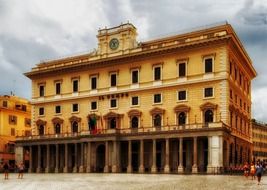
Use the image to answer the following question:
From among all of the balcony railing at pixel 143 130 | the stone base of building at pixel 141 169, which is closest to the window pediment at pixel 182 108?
the balcony railing at pixel 143 130

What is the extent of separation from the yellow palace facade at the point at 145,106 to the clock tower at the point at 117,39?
0.15m

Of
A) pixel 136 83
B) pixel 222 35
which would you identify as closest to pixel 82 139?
pixel 136 83

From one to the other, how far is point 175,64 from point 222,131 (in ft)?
42.0

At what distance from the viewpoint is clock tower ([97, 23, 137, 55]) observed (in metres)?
67.6

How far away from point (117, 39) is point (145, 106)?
11.9 meters

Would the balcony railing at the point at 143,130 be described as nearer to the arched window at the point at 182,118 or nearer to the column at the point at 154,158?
the column at the point at 154,158

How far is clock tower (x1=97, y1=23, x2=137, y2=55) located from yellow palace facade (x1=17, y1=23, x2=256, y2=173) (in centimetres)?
15

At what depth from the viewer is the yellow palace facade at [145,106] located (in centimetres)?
A: 5850

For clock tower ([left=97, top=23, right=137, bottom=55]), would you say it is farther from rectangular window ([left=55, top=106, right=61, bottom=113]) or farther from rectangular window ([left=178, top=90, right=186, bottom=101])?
rectangular window ([left=55, top=106, right=61, bottom=113])

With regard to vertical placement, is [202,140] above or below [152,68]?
below

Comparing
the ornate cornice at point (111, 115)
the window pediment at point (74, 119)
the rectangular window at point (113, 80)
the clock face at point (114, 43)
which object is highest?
the clock face at point (114, 43)

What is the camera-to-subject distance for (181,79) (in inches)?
2424

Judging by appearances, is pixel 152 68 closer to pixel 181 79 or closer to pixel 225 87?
pixel 181 79

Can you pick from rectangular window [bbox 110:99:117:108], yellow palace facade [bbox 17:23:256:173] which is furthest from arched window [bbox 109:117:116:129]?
rectangular window [bbox 110:99:117:108]
